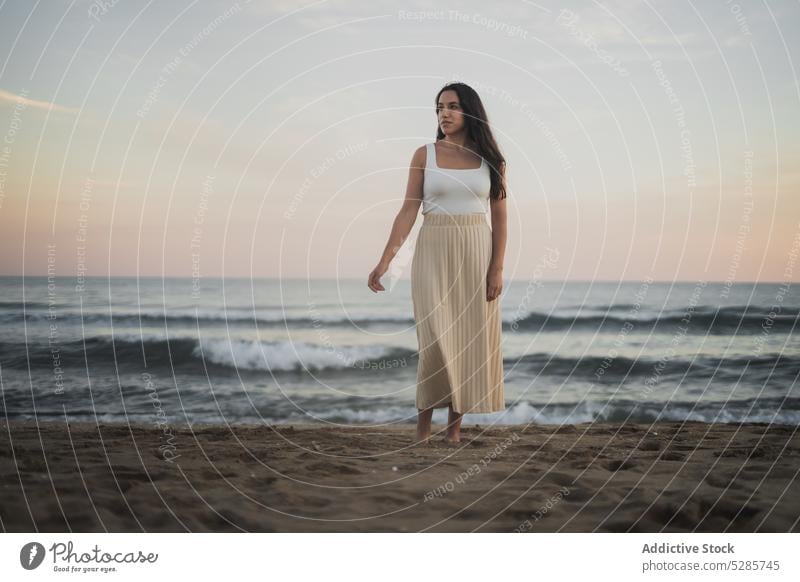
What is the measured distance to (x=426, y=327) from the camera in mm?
5969

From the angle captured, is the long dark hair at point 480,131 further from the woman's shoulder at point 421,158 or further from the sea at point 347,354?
the sea at point 347,354

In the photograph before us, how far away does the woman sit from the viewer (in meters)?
5.98

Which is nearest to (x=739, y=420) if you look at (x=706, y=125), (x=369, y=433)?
(x=706, y=125)

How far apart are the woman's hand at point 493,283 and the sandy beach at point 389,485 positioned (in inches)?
44.3

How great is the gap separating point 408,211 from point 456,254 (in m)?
0.47

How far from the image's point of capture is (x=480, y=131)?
603 cm

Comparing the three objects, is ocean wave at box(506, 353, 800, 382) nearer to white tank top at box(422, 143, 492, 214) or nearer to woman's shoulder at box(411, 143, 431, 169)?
white tank top at box(422, 143, 492, 214)

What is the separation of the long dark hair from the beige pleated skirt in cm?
29

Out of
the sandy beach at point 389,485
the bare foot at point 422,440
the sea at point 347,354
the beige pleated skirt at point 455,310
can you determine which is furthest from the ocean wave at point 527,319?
the beige pleated skirt at point 455,310

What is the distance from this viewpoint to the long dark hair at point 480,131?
5.98 metres

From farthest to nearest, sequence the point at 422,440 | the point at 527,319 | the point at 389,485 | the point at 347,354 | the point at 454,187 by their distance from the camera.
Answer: the point at 527,319 → the point at 347,354 → the point at 422,440 → the point at 454,187 → the point at 389,485

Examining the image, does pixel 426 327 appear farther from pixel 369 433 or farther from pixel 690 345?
pixel 690 345

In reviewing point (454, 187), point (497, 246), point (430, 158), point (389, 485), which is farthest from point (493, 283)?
point (389, 485)

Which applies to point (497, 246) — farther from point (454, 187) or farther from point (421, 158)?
point (421, 158)
